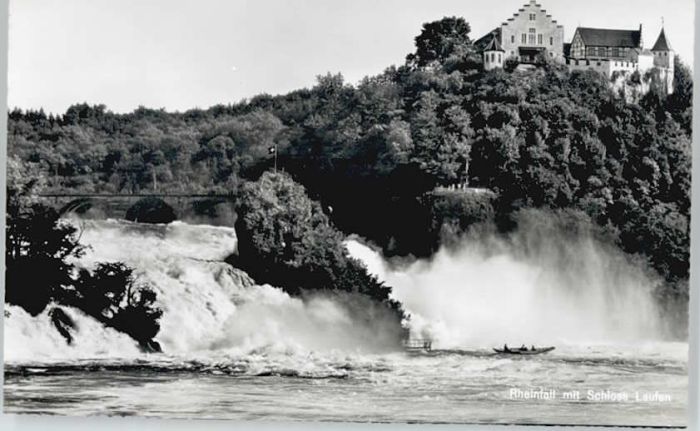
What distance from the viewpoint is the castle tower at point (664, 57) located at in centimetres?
541

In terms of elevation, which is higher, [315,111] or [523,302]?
[315,111]

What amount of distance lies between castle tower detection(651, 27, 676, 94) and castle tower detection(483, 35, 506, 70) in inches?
26.1

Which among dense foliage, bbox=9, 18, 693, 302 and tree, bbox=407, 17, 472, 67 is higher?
tree, bbox=407, 17, 472, 67

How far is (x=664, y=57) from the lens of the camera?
5418mm

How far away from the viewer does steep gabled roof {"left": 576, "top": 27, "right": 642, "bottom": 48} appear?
5438 mm

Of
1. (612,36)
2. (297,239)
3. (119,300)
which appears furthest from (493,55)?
(119,300)

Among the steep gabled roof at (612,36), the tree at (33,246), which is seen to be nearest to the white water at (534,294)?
the steep gabled roof at (612,36)

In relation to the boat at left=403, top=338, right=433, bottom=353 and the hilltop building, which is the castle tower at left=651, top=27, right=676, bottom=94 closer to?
the hilltop building

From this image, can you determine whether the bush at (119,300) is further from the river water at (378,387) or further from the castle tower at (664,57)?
the castle tower at (664,57)

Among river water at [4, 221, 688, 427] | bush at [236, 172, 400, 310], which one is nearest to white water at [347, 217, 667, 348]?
river water at [4, 221, 688, 427]

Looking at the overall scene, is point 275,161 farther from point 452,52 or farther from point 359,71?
point 452,52

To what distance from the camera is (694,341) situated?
547 centimetres

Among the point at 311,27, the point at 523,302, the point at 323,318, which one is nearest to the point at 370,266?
the point at 323,318

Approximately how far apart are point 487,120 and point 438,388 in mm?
1222
